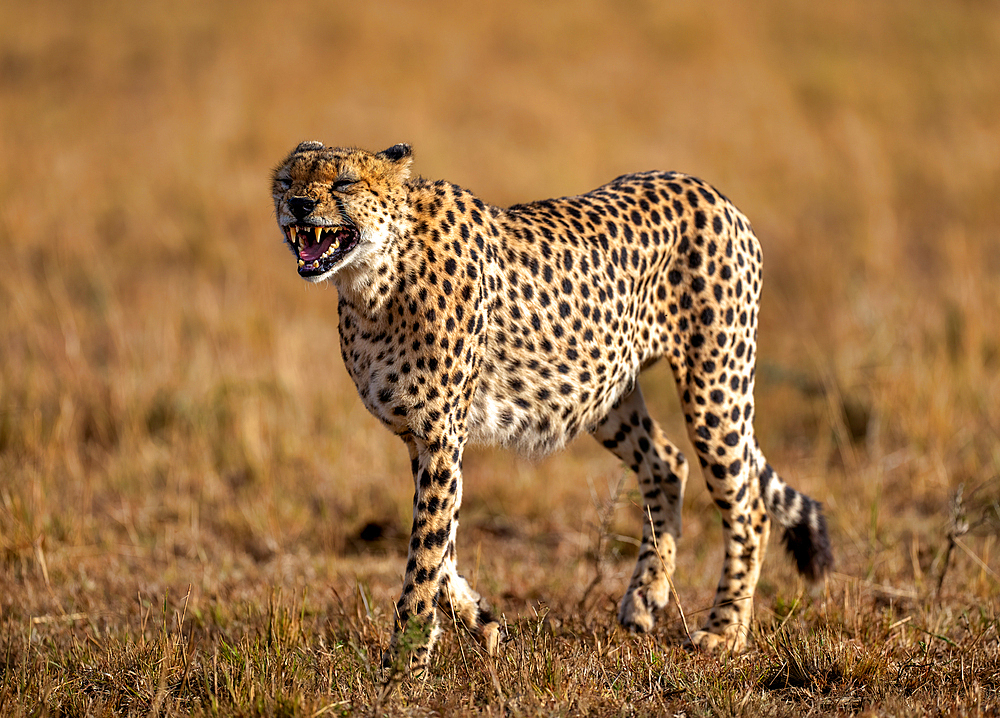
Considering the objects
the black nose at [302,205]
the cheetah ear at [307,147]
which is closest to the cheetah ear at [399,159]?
the cheetah ear at [307,147]

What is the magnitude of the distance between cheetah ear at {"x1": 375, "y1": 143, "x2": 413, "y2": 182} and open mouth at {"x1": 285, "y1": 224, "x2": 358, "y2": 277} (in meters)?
0.29

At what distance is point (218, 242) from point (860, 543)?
22.3 feet

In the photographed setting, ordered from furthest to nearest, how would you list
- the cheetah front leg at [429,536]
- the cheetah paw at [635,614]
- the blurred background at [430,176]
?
the blurred background at [430,176]
the cheetah paw at [635,614]
the cheetah front leg at [429,536]

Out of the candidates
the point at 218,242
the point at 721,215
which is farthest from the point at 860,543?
the point at 218,242

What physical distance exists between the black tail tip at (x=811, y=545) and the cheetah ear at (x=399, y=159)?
208 cm

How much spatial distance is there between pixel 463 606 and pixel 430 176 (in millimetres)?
7969

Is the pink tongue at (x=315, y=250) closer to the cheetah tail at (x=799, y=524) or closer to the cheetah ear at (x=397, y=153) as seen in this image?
the cheetah ear at (x=397, y=153)

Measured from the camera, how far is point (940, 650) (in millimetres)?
3490

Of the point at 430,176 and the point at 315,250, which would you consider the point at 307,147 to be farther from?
the point at 430,176

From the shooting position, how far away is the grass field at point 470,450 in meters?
3.31

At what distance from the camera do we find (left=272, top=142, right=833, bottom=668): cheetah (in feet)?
10.6

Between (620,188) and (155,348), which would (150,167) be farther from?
(620,188)

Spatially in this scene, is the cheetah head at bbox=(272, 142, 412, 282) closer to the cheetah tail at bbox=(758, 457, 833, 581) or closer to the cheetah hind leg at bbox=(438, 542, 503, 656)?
the cheetah hind leg at bbox=(438, 542, 503, 656)

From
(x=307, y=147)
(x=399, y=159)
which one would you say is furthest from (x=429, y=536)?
(x=307, y=147)
